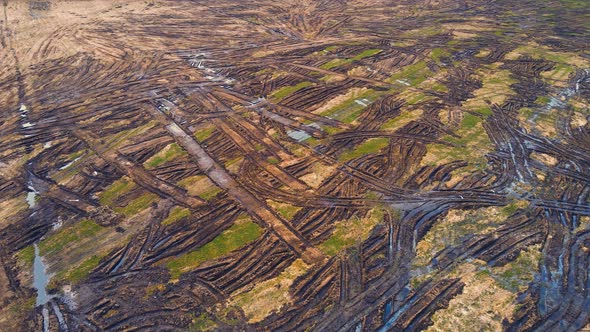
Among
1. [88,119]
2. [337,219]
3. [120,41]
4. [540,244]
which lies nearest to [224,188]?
[337,219]

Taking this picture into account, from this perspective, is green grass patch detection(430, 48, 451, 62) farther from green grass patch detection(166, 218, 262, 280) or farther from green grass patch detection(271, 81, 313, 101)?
green grass patch detection(166, 218, 262, 280)

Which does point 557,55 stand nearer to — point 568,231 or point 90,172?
point 568,231

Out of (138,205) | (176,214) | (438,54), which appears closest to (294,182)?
(176,214)

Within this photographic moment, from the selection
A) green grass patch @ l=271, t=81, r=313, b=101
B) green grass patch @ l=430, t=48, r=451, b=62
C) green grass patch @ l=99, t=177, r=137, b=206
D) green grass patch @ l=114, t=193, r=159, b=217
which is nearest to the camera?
green grass patch @ l=114, t=193, r=159, b=217

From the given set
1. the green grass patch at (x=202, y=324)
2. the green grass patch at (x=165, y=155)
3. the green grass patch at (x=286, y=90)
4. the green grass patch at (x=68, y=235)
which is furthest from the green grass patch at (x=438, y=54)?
the green grass patch at (x=68, y=235)

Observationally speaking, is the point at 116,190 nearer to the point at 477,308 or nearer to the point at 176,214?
the point at 176,214

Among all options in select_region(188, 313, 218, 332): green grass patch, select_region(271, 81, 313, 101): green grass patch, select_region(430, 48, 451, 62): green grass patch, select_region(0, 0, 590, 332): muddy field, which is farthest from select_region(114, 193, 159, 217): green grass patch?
select_region(430, 48, 451, 62): green grass patch

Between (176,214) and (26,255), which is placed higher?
(176,214)
